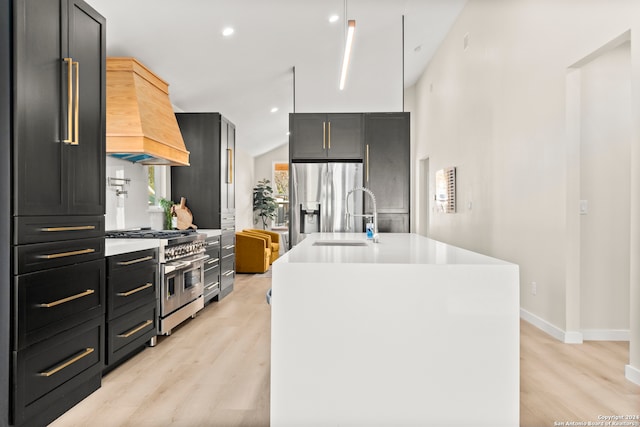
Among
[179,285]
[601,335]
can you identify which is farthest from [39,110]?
[601,335]

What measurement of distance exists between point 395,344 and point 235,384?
130 centimetres

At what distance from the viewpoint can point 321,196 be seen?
5695 mm

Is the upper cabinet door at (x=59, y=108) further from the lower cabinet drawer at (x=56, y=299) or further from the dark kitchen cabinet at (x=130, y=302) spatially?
the dark kitchen cabinet at (x=130, y=302)

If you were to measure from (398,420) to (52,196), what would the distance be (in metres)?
1.98

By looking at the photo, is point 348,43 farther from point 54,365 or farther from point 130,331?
point 54,365

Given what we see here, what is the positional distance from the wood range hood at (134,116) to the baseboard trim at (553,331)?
380 cm

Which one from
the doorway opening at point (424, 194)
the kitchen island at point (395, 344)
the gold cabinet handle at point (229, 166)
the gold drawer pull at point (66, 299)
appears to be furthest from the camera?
the doorway opening at point (424, 194)

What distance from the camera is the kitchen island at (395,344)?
1887mm

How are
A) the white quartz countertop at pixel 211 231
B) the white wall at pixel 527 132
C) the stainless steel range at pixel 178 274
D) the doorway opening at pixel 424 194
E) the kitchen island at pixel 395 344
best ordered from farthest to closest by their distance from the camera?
the doorway opening at pixel 424 194 < the white quartz countertop at pixel 211 231 < the stainless steel range at pixel 178 274 < the white wall at pixel 527 132 < the kitchen island at pixel 395 344

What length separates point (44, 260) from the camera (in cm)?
220

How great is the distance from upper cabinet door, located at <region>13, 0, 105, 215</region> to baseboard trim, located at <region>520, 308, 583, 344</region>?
3599mm

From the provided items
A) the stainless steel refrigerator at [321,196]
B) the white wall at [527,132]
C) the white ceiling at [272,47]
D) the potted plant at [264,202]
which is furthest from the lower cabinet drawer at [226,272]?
the potted plant at [264,202]

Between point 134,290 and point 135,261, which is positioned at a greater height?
point 135,261

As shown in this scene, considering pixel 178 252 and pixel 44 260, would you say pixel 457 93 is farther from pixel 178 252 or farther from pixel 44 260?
pixel 44 260
